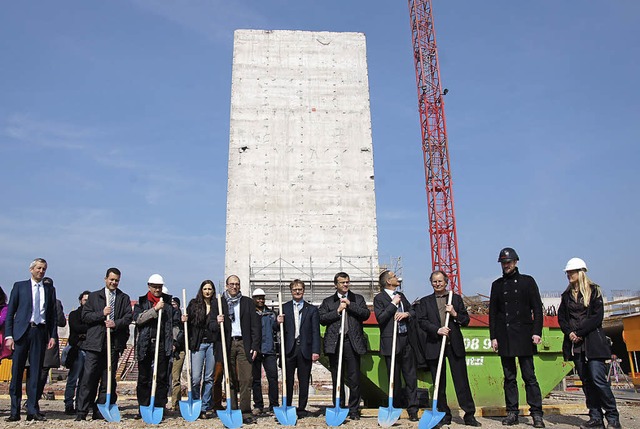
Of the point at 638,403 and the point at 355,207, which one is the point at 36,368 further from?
the point at 355,207

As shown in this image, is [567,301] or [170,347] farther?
[170,347]

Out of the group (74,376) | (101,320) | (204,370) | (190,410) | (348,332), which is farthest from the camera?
(74,376)

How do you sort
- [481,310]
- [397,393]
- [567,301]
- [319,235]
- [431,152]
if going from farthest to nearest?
[431,152]
[319,235]
[481,310]
[397,393]
[567,301]

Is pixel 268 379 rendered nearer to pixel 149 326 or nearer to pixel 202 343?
pixel 202 343

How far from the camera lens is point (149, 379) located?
7.29m

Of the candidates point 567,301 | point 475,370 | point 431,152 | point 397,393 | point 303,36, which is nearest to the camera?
point 567,301

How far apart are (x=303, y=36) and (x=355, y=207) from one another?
971 centimetres

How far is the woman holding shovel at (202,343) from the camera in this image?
7453 mm

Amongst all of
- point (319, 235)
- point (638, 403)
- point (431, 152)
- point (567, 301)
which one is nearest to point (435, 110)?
point (431, 152)

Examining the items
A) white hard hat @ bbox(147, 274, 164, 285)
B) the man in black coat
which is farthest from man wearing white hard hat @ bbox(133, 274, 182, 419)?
the man in black coat

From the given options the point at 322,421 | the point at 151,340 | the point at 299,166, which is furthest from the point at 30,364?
the point at 299,166

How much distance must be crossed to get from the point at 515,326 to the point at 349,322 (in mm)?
1931

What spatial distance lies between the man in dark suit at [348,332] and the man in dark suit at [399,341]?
0.77ft

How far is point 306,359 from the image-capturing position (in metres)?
7.40
